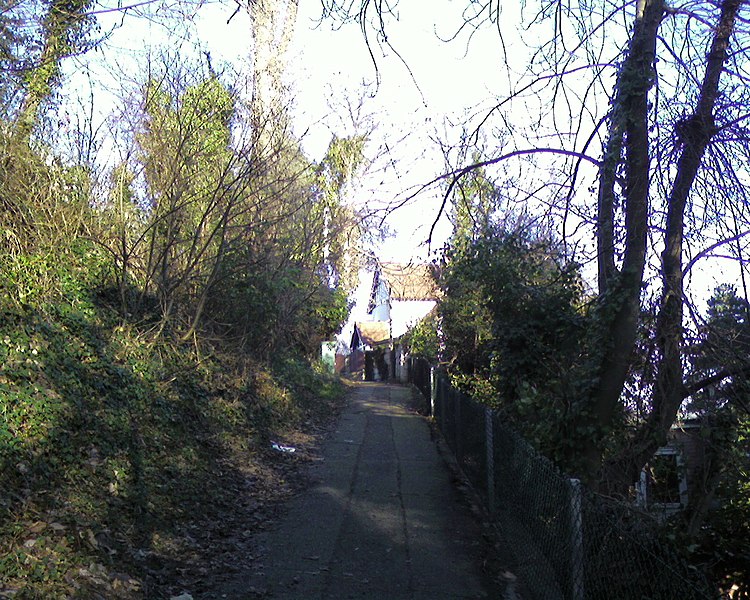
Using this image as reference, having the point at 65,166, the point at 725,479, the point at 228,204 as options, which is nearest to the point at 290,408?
the point at 228,204

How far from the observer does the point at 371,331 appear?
6512 centimetres

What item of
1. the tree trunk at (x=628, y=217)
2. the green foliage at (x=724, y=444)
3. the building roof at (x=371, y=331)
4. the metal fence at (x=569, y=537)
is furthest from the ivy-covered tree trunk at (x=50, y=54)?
the building roof at (x=371, y=331)

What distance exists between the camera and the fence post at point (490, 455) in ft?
28.2

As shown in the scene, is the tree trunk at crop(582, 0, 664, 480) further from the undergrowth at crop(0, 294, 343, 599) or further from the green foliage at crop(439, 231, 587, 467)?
the undergrowth at crop(0, 294, 343, 599)

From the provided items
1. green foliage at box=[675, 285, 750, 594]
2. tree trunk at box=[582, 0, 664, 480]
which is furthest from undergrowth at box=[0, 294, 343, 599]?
green foliage at box=[675, 285, 750, 594]

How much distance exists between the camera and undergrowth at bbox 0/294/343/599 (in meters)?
5.60

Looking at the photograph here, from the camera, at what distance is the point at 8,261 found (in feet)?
31.4

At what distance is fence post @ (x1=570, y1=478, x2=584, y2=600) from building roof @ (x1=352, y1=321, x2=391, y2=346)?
55.4 meters

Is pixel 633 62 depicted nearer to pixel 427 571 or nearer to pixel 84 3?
pixel 427 571

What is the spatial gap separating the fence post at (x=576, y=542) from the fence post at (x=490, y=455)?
11.4 ft

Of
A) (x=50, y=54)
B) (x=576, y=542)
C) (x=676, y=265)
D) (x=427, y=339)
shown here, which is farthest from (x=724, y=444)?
(x=427, y=339)

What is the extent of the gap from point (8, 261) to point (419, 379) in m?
18.0

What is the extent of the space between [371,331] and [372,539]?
57.3m

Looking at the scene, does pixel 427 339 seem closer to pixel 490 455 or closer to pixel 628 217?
pixel 490 455
